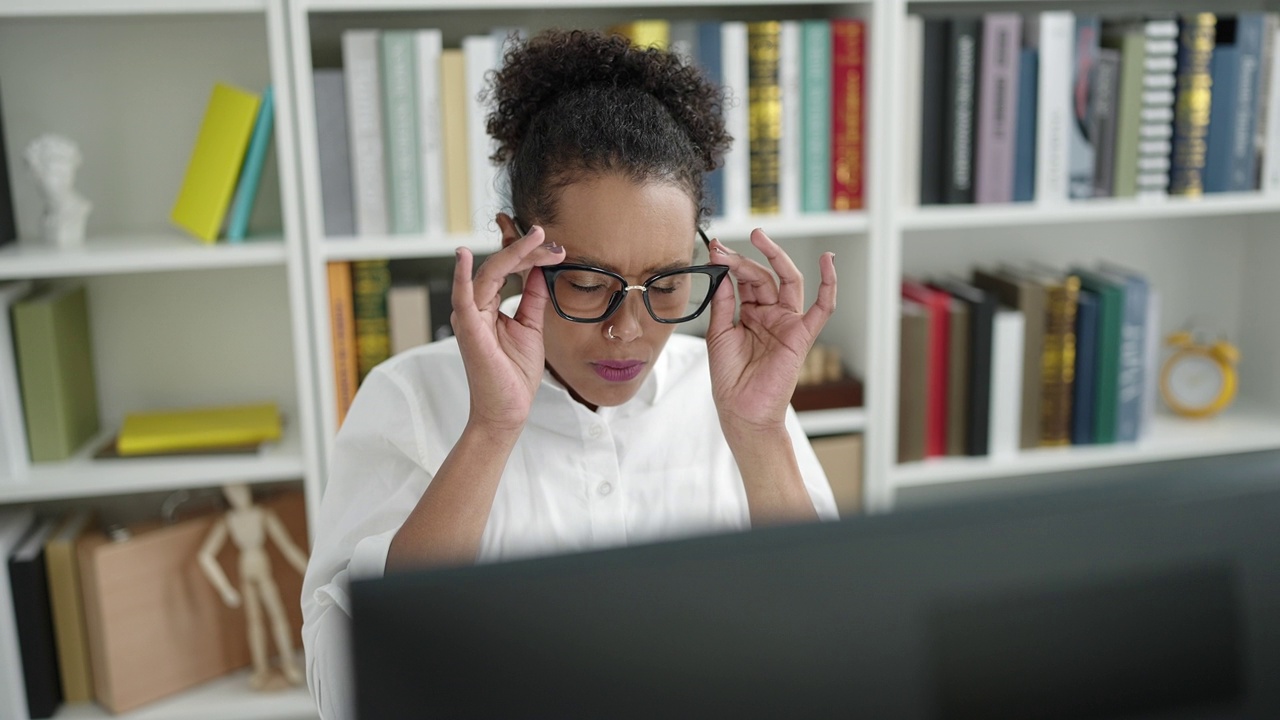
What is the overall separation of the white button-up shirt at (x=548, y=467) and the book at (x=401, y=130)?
62 centimetres

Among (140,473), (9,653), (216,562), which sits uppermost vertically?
(140,473)

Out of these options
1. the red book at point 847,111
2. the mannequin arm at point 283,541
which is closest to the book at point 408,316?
the mannequin arm at point 283,541

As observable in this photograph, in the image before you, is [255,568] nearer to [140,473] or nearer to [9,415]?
[140,473]

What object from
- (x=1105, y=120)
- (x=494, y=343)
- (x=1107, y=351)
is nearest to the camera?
(x=494, y=343)

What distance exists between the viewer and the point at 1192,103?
2115 mm

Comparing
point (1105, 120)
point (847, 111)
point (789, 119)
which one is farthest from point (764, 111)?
point (1105, 120)

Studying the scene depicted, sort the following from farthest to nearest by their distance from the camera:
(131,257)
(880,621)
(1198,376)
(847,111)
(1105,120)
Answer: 1. (1198,376)
2. (1105,120)
3. (847,111)
4. (131,257)
5. (880,621)

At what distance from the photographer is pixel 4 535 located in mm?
1940

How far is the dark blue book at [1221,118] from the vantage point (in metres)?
2.11

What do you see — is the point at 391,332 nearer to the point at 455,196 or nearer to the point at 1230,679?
the point at 455,196

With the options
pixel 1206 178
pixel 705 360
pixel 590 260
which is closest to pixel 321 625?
pixel 590 260

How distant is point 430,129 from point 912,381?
978mm

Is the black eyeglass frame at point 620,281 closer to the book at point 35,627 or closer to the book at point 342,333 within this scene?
the book at point 342,333

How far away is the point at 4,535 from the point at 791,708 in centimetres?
191
